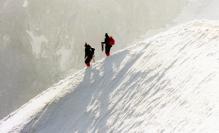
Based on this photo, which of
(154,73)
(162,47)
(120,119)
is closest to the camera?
(120,119)

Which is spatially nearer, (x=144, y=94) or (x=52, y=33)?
(x=144, y=94)

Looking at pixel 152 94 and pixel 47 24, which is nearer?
pixel 152 94

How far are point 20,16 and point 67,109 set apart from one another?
49040mm

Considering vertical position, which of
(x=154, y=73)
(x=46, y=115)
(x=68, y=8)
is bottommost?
(x=46, y=115)

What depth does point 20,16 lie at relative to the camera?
69.8m

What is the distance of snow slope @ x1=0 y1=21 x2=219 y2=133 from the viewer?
49.7ft

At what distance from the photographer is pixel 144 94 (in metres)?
19.4

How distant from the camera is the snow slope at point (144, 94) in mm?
→ 15142

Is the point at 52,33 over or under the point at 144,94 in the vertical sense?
over

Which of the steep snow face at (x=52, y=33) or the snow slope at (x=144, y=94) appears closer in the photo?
the snow slope at (x=144, y=94)

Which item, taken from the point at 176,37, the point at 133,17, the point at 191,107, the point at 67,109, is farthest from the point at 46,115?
the point at 133,17

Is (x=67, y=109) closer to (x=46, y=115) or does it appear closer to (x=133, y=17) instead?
(x=46, y=115)

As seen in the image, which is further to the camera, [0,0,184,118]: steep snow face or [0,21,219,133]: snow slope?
[0,0,184,118]: steep snow face

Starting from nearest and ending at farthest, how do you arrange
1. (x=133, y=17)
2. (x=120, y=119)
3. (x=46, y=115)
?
1. (x=120, y=119)
2. (x=46, y=115)
3. (x=133, y=17)
